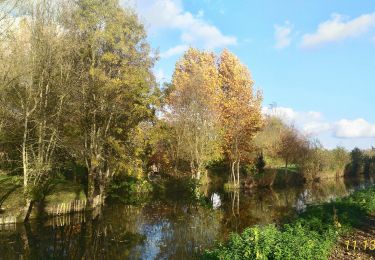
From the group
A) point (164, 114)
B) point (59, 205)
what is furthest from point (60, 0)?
point (164, 114)

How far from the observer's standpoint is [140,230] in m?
21.9

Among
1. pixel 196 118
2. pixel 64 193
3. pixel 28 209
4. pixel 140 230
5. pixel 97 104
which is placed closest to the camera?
pixel 140 230

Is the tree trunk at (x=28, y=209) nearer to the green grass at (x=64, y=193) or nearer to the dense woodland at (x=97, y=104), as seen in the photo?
the dense woodland at (x=97, y=104)

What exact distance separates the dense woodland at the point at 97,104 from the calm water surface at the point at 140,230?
142 inches

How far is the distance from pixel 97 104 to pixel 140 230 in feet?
39.3

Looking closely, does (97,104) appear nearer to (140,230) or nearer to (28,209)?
(28,209)

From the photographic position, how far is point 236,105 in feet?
148

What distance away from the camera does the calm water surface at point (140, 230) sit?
1686cm

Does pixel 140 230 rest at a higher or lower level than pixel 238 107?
lower

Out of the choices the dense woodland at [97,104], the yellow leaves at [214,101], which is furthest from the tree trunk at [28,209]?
the yellow leaves at [214,101]

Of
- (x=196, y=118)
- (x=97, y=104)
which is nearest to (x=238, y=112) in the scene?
(x=196, y=118)

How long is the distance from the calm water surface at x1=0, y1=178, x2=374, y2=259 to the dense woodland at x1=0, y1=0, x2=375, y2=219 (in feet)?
11.8

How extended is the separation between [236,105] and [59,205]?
25.4 meters

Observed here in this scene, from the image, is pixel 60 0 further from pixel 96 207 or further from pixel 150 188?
pixel 150 188
